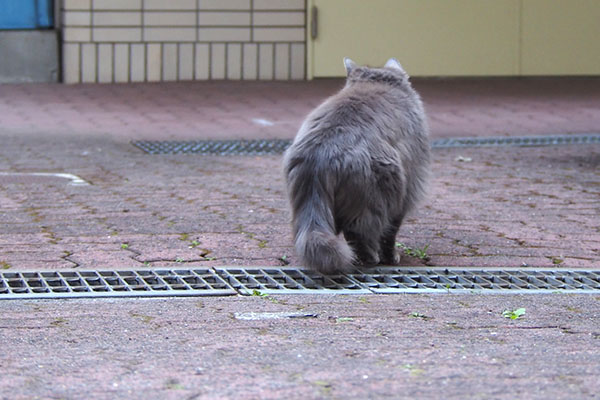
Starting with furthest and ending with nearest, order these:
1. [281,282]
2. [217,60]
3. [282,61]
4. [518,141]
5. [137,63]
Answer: [282,61]
[217,60]
[137,63]
[518,141]
[281,282]

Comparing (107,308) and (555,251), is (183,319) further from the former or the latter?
(555,251)

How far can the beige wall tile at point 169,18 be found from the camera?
11.5 m

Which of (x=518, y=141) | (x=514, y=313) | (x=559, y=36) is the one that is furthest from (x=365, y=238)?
(x=559, y=36)

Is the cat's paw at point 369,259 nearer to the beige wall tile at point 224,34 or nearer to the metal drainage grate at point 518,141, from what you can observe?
the metal drainage grate at point 518,141

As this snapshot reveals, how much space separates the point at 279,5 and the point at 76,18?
91.1 inches

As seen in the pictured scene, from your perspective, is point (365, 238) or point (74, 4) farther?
point (74, 4)

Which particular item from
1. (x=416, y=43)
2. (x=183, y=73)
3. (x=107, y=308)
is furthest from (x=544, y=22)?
(x=107, y=308)

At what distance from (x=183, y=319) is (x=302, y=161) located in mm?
1079

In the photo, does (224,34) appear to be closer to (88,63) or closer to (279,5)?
(279,5)

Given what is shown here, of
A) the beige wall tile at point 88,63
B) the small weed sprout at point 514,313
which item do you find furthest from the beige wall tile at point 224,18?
the small weed sprout at point 514,313

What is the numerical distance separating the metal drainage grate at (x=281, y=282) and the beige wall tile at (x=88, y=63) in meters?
7.42

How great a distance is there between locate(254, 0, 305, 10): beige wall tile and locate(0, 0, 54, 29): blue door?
7.76 ft

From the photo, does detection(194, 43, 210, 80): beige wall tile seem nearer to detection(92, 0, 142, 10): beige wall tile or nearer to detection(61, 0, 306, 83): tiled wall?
detection(61, 0, 306, 83): tiled wall

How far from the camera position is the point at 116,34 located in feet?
37.4
